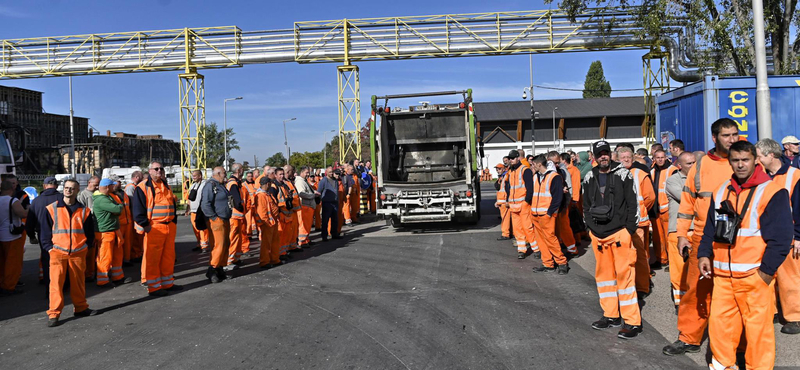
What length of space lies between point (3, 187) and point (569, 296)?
325 inches

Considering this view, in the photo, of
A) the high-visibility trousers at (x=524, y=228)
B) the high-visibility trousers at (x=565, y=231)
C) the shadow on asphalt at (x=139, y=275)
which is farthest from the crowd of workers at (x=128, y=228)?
the high-visibility trousers at (x=565, y=231)

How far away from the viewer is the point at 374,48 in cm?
2181

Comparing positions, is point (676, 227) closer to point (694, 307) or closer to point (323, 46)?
point (694, 307)

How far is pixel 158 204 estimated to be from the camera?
7.95 metres

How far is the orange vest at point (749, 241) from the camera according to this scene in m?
3.85

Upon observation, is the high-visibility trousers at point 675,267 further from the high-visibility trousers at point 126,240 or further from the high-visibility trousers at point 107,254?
the high-visibility trousers at point 126,240

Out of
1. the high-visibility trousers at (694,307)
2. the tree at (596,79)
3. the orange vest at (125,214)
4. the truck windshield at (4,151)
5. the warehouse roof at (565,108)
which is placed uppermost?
the tree at (596,79)

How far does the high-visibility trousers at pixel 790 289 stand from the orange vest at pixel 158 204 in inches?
286

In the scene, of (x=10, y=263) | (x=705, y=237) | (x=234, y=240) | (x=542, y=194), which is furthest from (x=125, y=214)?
(x=705, y=237)

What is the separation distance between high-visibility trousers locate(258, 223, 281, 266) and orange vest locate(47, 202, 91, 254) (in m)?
3.10

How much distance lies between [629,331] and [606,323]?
12.6 inches

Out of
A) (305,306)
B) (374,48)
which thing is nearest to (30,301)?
(305,306)

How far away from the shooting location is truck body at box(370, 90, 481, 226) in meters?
13.2

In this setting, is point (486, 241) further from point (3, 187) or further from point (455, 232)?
point (3, 187)
